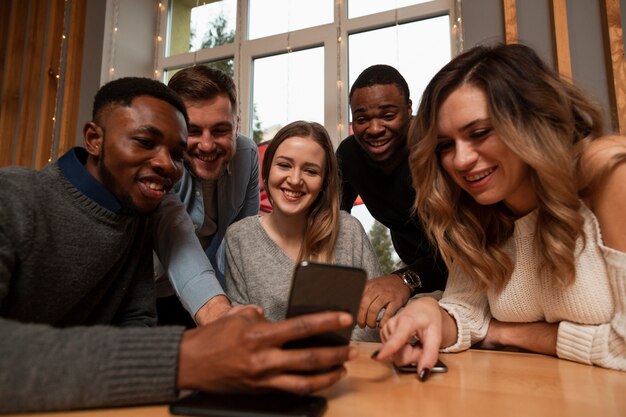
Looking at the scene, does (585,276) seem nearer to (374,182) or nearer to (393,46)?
(374,182)

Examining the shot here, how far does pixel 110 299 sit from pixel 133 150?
35cm

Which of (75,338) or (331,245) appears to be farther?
(331,245)

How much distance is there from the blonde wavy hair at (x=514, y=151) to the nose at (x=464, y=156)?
66mm

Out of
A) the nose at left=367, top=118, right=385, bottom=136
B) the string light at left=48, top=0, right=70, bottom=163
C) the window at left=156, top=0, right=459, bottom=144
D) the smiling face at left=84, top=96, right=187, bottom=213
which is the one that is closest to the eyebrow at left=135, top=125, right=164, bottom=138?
the smiling face at left=84, top=96, right=187, bottom=213

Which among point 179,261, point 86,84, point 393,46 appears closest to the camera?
point 179,261

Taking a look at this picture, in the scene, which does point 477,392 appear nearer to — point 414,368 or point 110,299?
point 414,368

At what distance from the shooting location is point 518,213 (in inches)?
41.6

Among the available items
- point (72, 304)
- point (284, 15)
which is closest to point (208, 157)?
point (72, 304)

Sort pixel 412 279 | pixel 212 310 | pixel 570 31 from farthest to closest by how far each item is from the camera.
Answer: pixel 570 31
pixel 412 279
pixel 212 310

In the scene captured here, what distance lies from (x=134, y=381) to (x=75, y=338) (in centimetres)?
9

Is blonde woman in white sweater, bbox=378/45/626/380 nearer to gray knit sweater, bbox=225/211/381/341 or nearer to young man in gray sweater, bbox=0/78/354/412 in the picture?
young man in gray sweater, bbox=0/78/354/412

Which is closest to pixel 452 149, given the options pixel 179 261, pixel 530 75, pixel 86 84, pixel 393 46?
pixel 530 75

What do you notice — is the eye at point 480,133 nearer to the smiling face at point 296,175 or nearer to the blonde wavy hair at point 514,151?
the blonde wavy hair at point 514,151

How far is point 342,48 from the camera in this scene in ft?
9.44
